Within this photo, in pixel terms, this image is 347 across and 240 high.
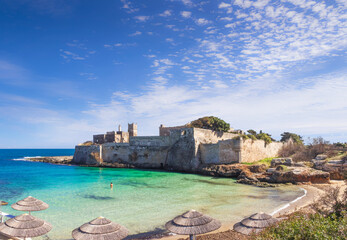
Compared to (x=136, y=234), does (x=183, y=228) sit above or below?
above

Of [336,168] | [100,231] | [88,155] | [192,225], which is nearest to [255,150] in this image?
[336,168]

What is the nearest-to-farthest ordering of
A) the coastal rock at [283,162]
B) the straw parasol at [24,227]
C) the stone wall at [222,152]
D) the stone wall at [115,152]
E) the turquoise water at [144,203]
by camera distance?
the straw parasol at [24,227] < the turquoise water at [144,203] < the coastal rock at [283,162] < the stone wall at [222,152] < the stone wall at [115,152]

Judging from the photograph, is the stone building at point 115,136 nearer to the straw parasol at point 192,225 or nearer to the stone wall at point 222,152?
the stone wall at point 222,152

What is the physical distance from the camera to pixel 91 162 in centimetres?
4425

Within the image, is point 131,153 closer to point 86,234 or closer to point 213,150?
point 213,150

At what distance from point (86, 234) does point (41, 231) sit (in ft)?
6.61

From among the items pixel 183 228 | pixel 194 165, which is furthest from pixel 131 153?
pixel 183 228

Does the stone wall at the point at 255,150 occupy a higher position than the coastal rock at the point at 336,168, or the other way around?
the stone wall at the point at 255,150

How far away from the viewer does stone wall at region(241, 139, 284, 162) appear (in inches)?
1252

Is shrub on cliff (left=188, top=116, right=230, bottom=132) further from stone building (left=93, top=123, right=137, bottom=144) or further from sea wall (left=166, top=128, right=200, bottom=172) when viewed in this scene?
stone building (left=93, top=123, right=137, bottom=144)

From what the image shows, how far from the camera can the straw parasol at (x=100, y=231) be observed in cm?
701

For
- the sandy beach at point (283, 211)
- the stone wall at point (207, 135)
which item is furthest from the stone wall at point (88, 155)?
the sandy beach at point (283, 211)

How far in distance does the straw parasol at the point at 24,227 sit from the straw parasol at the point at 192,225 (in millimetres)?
4266

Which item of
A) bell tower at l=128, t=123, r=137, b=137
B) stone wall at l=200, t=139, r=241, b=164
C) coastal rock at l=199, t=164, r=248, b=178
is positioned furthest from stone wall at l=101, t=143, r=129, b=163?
coastal rock at l=199, t=164, r=248, b=178
